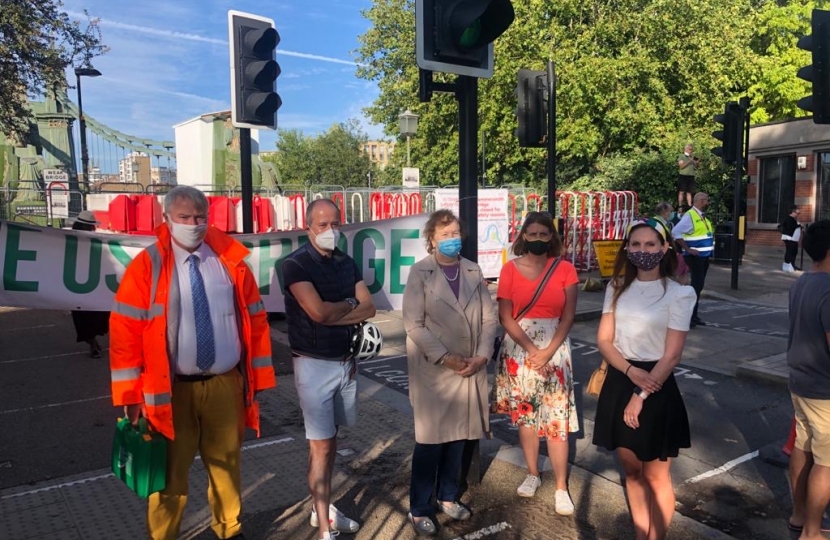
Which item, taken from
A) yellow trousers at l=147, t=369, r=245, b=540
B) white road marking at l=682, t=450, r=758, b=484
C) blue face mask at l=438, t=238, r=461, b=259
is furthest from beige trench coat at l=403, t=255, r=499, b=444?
white road marking at l=682, t=450, r=758, b=484

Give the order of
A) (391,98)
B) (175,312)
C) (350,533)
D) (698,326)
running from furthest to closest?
(391,98) → (698,326) → (350,533) → (175,312)

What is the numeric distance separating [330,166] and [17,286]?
242ft

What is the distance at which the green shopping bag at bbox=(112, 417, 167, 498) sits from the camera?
10.1 ft

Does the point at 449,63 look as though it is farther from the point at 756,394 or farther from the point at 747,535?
the point at 756,394

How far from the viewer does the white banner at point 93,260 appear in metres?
4.78

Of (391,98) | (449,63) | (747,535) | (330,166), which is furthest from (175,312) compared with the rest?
(330,166)

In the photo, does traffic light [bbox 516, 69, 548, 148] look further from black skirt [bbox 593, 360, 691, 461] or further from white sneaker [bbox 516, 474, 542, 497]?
black skirt [bbox 593, 360, 691, 461]

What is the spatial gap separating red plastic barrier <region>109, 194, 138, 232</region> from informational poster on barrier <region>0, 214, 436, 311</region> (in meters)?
8.78

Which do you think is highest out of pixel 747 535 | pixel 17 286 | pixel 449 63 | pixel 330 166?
pixel 330 166

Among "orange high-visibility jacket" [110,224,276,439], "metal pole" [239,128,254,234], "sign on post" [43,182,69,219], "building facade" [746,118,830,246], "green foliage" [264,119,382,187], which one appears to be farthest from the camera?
"green foliage" [264,119,382,187]

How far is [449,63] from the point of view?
4180 mm

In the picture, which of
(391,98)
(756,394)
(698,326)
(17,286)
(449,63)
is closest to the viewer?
(449,63)

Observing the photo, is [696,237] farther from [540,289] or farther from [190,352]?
[190,352]

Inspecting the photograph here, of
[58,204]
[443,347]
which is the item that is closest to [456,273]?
[443,347]
